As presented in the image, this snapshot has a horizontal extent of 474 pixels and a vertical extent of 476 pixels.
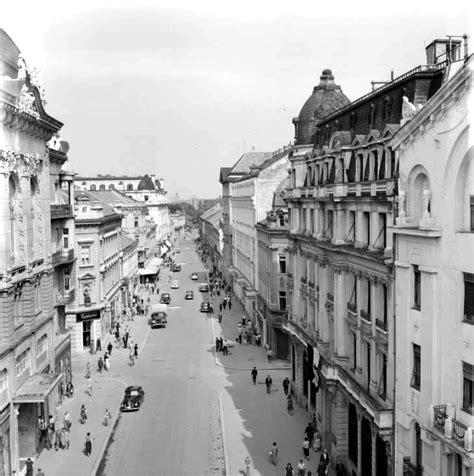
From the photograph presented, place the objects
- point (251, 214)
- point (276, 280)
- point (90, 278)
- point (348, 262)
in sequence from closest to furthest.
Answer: point (348, 262)
point (276, 280)
point (90, 278)
point (251, 214)

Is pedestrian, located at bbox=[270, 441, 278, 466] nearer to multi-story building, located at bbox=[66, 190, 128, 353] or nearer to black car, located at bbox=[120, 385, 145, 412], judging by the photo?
black car, located at bbox=[120, 385, 145, 412]

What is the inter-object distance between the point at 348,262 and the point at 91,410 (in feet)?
68.6

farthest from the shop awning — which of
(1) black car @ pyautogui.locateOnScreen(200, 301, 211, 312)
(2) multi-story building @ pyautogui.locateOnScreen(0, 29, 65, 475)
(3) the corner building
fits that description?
(1) black car @ pyautogui.locateOnScreen(200, 301, 211, 312)

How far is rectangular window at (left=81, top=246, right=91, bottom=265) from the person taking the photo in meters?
63.4

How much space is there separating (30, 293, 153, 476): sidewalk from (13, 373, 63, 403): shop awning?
3.94 meters

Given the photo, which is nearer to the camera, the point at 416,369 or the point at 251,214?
the point at 416,369

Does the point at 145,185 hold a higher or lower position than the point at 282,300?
higher

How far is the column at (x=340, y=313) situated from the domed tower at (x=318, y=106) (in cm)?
1341

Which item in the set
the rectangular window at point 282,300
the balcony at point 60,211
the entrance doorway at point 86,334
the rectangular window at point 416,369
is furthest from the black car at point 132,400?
the rectangular window at point 416,369

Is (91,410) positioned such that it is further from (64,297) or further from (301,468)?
(301,468)

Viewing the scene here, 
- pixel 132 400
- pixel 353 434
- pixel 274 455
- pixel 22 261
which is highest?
pixel 22 261

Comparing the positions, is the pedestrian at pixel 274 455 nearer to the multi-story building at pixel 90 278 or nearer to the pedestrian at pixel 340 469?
the pedestrian at pixel 340 469

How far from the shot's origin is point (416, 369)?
2402 centimetres

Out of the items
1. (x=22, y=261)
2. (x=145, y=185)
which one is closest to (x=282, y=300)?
(x=22, y=261)
